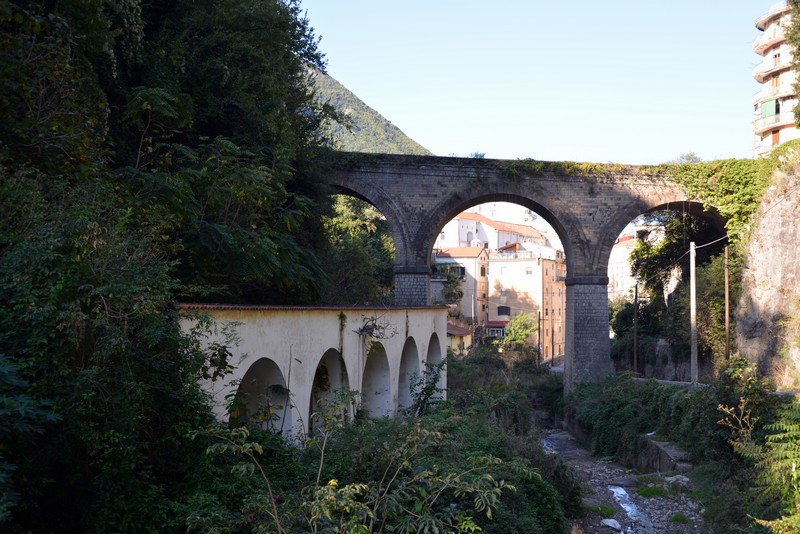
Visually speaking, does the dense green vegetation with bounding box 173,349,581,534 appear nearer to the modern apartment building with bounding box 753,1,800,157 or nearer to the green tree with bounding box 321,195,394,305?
the green tree with bounding box 321,195,394,305

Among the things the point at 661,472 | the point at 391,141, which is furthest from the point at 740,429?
the point at 391,141

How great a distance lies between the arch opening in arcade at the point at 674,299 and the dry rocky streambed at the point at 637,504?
27.9 ft

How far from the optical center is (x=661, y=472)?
17.9m

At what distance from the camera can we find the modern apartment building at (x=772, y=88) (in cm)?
4438

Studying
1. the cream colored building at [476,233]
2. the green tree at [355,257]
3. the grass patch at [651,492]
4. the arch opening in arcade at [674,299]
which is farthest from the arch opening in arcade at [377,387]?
the cream colored building at [476,233]

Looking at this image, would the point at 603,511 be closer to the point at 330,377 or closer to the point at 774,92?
the point at 330,377

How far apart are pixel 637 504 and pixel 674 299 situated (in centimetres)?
1659

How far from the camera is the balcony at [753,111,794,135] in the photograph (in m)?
44.1

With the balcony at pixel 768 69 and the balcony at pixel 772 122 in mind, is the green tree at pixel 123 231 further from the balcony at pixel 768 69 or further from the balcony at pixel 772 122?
the balcony at pixel 768 69

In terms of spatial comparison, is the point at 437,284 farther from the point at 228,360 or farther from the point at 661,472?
the point at 228,360

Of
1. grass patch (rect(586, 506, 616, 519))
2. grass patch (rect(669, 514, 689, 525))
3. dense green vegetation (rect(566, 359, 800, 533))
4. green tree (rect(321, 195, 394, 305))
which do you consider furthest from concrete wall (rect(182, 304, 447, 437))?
dense green vegetation (rect(566, 359, 800, 533))

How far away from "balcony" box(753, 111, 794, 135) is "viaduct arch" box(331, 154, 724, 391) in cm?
2151

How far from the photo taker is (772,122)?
45156 mm

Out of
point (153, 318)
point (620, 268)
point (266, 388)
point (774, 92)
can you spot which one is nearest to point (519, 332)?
point (774, 92)
